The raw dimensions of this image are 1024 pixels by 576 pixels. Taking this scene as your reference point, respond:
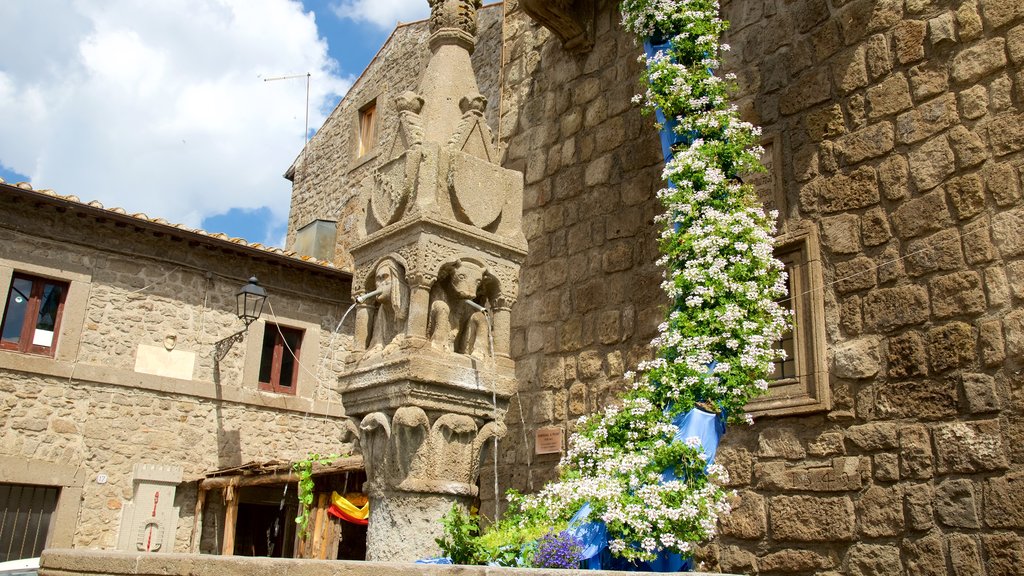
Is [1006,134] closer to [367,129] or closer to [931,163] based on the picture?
[931,163]

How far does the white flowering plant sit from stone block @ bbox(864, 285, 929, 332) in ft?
2.00

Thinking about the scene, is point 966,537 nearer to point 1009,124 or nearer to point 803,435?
point 803,435

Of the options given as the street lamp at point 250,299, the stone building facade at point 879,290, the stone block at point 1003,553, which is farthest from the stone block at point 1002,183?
the street lamp at point 250,299

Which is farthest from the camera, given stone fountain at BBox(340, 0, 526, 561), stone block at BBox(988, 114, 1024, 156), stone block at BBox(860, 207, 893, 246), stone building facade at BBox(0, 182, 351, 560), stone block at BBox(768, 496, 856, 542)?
stone building facade at BBox(0, 182, 351, 560)

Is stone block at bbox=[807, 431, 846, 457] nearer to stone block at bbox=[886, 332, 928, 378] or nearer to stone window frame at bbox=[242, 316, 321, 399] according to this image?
stone block at bbox=[886, 332, 928, 378]

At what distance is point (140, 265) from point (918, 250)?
923 centimetres

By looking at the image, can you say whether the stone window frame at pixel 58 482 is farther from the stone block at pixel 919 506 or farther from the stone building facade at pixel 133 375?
the stone block at pixel 919 506

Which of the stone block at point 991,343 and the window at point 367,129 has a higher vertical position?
the window at point 367,129

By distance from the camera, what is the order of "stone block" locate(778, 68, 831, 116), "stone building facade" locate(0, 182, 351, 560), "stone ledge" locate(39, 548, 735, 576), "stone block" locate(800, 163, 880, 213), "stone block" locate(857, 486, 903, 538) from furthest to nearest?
"stone building facade" locate(0, 182, 351, 560) → "stone block" locate(778, 68, 831, 116) → "stone block" locate(800, 163, 880, 213) → "stone block" locate(857, 486, 903, 538) → "stone ledge" locate(39, 548, 735, 576)

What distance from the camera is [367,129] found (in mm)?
14547

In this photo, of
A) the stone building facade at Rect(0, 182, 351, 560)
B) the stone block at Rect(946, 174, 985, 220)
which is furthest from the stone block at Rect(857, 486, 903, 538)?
the stone building facade at Rect(0, 182, 351, 560)

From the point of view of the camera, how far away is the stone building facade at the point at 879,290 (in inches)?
173

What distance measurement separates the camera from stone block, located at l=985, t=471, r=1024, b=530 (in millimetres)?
4145

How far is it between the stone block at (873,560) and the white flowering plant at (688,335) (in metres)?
0.88
